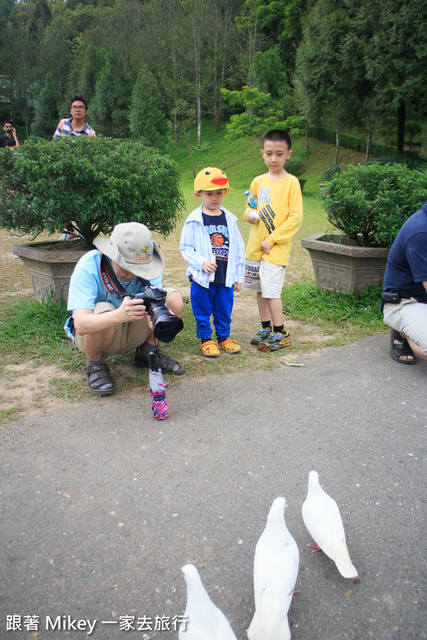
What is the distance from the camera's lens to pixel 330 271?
17.1ft

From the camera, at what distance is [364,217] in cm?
494

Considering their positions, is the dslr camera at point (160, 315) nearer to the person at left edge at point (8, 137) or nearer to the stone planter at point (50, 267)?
the stone planter at point (50, 267)

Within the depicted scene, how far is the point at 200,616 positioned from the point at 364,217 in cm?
439

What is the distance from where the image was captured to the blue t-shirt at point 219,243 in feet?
12.7

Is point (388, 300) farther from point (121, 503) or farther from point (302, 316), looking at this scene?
point (121, 503)

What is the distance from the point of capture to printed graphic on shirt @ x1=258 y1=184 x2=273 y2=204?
404 cm

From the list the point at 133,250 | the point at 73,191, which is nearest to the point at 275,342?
the point at 133,250

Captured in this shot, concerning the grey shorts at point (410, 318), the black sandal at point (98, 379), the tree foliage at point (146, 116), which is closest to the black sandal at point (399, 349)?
the grey shorts at point (410, 318)

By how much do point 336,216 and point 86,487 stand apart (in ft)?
13.1

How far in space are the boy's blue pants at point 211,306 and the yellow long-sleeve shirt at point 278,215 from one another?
1.68ft

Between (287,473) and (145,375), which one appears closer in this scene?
(287,473)

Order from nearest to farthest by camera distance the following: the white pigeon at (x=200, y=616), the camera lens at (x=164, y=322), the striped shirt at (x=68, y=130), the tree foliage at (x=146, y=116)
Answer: the white pigeon at (x=200, y=616) → the camera lens at (x=164, y=322) → the striped shirt at (x=68, y=130) → the tree foliage at (x=146, y=116)

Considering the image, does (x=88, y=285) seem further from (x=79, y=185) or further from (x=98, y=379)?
(x=79, y=185)

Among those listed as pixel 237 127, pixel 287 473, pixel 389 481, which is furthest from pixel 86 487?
pixel 237 127
